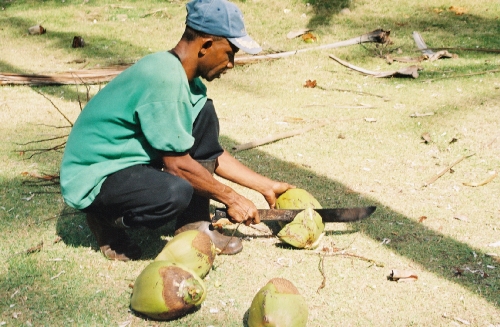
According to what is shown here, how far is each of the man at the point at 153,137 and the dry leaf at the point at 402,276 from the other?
2.73ft

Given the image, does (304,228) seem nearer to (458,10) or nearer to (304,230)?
(304,230)

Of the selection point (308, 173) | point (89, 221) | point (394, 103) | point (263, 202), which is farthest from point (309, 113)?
point (89, 221)

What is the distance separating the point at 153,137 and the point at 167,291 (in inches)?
29.1

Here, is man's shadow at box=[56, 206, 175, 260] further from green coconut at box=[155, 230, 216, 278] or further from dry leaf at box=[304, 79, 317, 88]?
dry leaf at box=[304, 79, 317, 88]

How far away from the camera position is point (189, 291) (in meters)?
2.65

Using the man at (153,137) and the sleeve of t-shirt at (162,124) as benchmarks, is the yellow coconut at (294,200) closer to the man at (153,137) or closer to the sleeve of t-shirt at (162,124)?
the man at (153,137)

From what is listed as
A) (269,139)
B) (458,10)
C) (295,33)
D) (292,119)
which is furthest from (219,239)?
(458,10)

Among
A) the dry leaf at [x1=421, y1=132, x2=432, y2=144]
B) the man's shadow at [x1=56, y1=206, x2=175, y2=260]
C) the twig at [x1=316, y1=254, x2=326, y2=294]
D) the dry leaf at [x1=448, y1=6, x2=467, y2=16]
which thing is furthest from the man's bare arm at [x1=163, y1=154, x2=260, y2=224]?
the dry leaf at [x1=448, y1=6, x2=467, y2=16]

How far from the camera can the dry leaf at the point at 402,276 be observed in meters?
3.20

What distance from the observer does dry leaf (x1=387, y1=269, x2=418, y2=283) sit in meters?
3.20

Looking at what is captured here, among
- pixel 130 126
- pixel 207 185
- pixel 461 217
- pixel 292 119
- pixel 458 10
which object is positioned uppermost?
pixel 130 126

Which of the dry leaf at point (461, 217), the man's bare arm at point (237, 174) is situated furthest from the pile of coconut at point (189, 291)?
the dry leaf at point (461, 217)

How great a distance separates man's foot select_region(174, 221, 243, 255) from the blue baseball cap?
3.74 feet

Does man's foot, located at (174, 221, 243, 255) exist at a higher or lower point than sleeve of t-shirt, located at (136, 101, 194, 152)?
lower
